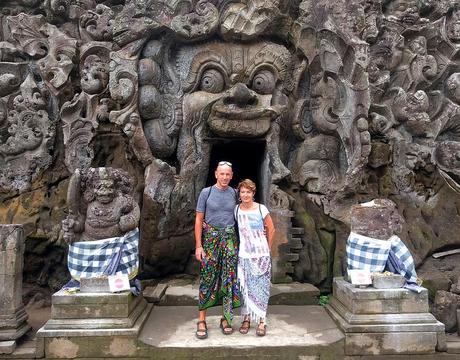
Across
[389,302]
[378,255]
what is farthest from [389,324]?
[378,255]

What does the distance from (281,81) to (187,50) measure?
1.69 meters

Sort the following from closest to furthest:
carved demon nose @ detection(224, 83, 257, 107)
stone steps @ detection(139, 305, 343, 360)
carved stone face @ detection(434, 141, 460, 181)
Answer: stone steps @ detection(139, 305, 343, 360)
carved demon nose @ detection(224, 83, 257, 107)
carved stone face @ detection(434, 141, 460, 181)

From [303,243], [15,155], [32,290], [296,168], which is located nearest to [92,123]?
[15,155]

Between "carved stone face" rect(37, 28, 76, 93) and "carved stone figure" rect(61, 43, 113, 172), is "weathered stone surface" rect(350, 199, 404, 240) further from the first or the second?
"carved stone face" rect(37, 28, 76, 93)

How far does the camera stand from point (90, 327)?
4660mm

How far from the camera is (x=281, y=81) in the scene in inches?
291

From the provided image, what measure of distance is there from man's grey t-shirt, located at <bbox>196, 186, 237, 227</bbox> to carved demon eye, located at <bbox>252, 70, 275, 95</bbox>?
124 inches

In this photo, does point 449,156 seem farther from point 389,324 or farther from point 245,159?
point 389,324

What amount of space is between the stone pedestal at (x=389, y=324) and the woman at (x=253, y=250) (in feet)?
3.45

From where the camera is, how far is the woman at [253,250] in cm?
460

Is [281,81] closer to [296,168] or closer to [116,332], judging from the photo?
[296,168]

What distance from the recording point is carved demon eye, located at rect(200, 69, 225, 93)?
7.11 meters

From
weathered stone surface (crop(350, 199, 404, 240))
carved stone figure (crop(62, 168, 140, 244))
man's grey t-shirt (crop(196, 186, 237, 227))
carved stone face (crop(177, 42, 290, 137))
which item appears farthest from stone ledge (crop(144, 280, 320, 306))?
carved stone face (crop(177, 42, 290, 137))

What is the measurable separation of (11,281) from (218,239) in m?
2.60
